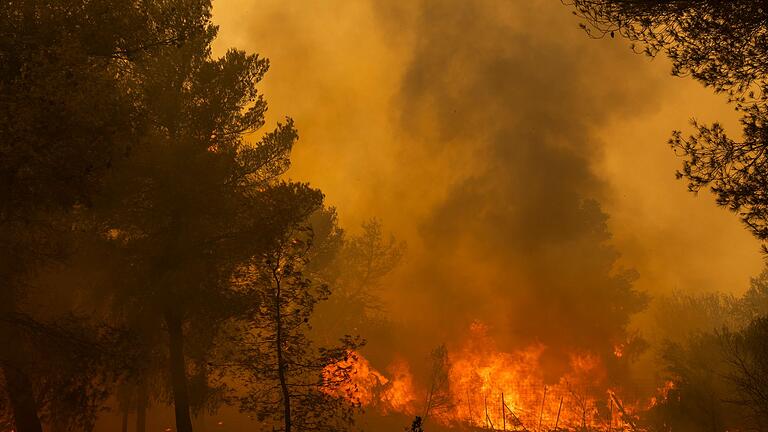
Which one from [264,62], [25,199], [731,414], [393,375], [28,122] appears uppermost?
[264,62]

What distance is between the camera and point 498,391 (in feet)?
97.4

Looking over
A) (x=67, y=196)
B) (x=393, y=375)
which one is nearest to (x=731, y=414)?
(x=393, y=375)

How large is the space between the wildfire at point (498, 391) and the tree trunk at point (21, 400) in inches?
750

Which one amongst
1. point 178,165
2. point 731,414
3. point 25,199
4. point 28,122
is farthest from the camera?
point 731,414

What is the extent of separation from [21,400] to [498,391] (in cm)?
2586

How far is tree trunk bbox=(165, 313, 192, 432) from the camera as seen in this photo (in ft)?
36.6

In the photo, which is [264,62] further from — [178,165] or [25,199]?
[25,199]

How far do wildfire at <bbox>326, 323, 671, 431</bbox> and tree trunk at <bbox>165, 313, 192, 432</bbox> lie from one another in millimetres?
16052

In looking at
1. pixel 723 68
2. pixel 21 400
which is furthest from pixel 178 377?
pixel 723 68

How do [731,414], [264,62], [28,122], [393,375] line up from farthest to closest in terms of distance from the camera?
1. [393,375]
2. [731,414]
3. [264,62]
4. [28,122]

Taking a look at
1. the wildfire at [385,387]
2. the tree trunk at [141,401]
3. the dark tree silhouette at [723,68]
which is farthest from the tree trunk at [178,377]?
the wildfire at [385,387]

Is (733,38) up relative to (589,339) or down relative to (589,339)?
up

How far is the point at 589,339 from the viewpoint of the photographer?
111 feet

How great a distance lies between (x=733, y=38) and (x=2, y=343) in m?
12.2
